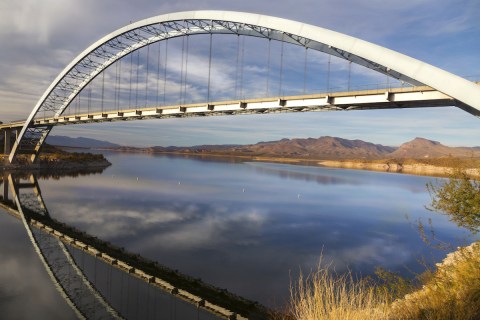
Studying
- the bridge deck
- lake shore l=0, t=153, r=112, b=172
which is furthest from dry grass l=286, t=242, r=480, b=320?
lake shore l=0, t=153, r=112, b=172

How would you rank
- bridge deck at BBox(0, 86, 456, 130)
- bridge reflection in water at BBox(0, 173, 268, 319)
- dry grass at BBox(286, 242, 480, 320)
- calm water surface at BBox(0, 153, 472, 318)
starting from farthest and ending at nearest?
bridge deck at BBox(0, 86, 456, 130) < calm water surface at BBox(0, 153, 472, 318) < bridge reflection in water at BBox(0, 173, 268, 319) < dry grass at BBox(286, 242, 480, 320)

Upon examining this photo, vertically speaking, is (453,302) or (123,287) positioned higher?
(453,302)

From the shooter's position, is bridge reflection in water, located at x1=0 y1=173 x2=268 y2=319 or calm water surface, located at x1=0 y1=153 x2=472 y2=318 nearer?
bridge reflection in water, located at x1=0 y1=173 x2=268 y2=319

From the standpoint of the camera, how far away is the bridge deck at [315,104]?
1470 cm

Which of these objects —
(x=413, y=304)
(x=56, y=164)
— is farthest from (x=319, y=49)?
(x=56, y=164)

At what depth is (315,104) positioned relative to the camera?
18.9 meters

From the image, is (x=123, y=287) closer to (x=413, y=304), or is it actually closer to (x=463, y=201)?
(x=413, y=304)

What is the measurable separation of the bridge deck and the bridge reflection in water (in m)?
11.6

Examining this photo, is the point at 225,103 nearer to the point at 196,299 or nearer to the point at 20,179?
the point at 196,299

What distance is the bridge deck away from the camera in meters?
14.7

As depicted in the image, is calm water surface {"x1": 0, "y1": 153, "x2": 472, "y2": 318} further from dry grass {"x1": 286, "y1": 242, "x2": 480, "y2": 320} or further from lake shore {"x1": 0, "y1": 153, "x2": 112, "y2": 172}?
lake shore {"x1": 0, "y1": 153, "x2": 112, "y2": 172}

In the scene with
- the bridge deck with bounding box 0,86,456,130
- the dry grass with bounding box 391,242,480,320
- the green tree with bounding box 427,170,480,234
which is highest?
the bridge deck with bounding box 0,86,456,130

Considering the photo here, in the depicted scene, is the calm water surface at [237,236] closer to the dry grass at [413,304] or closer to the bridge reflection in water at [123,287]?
the bridge reflection in water at [123,287]

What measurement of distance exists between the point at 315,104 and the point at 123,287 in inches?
546
